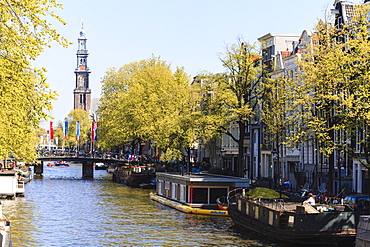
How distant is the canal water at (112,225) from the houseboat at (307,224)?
0.85 metres

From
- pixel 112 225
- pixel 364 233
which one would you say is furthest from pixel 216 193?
pixel 364 233

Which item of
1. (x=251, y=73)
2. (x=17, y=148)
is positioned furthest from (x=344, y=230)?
(x=251, y=73)

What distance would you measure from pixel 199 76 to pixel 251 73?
530cm

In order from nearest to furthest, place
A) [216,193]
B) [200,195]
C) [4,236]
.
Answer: [4,236] < [216,193] < [200,195]

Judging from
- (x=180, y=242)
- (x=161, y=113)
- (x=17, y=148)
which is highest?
(x=161, y=113)

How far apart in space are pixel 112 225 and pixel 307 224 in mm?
16579

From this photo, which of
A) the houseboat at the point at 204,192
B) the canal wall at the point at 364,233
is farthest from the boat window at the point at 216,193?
the canal wall at the point at 364,233

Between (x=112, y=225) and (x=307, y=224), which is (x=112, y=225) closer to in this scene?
(x=112, y=225)

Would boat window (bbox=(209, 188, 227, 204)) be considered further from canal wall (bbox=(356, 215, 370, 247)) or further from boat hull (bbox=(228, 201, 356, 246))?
canal wall (bbox=(356, 215, 370, 247))

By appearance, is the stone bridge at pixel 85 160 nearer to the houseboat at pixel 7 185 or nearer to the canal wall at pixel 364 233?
the houseboat at pixel 7 185

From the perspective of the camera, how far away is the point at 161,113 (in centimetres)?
9050

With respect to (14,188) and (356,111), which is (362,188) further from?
(14,188)

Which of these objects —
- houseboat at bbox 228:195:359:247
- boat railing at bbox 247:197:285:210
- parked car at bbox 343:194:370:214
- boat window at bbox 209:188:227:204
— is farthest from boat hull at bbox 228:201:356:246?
boat window at bbox 209:188:227:204

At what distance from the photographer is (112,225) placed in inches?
1884
